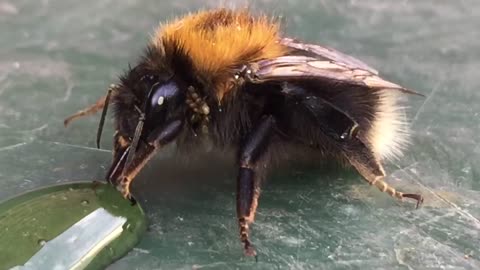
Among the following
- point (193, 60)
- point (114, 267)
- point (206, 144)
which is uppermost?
point (193, 60)

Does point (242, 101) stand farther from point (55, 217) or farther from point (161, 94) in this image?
point (55, 217)

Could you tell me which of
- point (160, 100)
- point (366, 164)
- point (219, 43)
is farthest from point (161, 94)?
point (366, 164)

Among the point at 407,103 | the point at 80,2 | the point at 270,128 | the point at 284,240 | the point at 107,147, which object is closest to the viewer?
the point at 284,240

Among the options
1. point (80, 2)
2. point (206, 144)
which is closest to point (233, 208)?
point (206, 144)

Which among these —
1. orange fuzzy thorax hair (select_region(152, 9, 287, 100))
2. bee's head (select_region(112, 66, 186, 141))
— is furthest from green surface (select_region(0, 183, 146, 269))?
orange fuzzy thorax hair (select_region(152, 9, 287, 100))

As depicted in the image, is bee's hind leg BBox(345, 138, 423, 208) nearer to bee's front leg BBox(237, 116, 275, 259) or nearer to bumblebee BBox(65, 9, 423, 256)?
bumblebee BBox(65, 9, 423, 256)

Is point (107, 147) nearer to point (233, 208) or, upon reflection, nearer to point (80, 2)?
point (233, 208)

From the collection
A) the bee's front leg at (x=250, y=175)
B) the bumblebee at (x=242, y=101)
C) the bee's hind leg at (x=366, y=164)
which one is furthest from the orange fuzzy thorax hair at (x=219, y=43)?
the bee's hind leg at (x=366, y=164)
